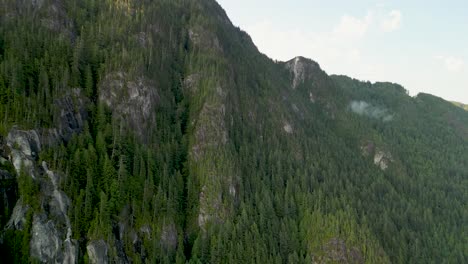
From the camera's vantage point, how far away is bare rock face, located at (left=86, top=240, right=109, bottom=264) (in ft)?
424

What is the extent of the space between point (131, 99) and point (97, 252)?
78145 millimetres

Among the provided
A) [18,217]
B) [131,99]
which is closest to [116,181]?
[18,217]

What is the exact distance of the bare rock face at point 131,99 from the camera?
179 meters

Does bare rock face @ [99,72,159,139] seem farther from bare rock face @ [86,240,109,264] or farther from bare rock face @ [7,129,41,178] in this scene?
bare rock face @ [86,240,109,264]

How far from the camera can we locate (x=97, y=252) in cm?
13012

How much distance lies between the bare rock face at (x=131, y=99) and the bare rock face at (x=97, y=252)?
59399 mm

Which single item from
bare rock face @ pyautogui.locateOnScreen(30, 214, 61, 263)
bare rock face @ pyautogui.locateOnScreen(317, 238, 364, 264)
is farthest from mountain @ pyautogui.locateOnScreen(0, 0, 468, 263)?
bare rock face @ pyautogui.locateOnScreen(317, 238, 364, 264)

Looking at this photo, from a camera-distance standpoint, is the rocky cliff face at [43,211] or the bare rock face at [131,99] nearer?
the rocky cliff face at [43,211]

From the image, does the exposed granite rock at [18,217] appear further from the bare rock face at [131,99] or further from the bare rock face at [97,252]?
the bare rock face at [131,99]

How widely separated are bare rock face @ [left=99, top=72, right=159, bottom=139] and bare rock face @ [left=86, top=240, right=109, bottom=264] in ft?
195

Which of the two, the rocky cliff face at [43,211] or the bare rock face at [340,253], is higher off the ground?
the rocky cliff face at [43,211]

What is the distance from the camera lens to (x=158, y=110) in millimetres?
197375

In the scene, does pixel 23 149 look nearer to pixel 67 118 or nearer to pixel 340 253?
pixel 67 118

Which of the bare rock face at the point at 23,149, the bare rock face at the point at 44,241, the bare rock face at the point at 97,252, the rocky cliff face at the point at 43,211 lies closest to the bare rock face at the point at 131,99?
the bare rock face at the point at 23,149
